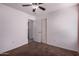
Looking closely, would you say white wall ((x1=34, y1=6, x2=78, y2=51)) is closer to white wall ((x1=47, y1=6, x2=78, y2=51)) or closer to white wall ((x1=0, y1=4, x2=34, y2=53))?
white wall ((x1=47, y1=6, x2=78, y2=51))

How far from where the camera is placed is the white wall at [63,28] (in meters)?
2.47

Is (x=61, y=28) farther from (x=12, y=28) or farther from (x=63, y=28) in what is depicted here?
(x=12, y=28)

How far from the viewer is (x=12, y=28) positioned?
2.65m

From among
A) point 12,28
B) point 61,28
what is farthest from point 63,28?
point 12,28

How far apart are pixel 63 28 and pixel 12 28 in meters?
2.01

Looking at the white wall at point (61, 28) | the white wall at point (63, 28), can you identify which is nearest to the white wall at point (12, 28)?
the white wall at point (61, 28)

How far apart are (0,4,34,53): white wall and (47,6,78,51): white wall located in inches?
39.2

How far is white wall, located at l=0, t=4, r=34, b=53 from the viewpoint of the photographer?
238cm

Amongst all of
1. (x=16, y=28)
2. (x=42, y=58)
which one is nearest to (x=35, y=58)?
(x=42, y=58)

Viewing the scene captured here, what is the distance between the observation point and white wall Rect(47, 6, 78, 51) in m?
2.47

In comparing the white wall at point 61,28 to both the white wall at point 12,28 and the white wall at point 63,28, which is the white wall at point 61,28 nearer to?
the white wall at point 63,28

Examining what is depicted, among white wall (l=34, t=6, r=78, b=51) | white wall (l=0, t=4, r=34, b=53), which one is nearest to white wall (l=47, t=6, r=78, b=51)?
white wall (l=34, t=6, r=78, b=51)

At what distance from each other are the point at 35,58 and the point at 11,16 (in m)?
2.16

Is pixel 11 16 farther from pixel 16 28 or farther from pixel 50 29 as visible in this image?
pixel 50 29
